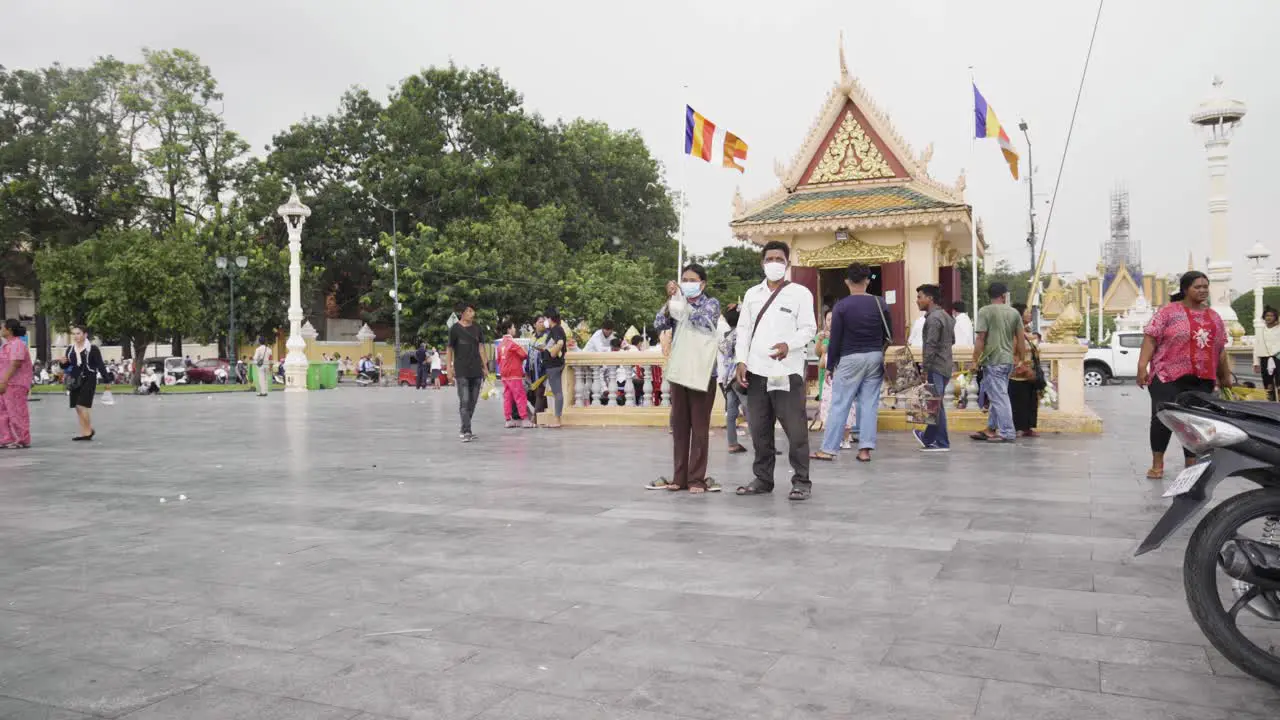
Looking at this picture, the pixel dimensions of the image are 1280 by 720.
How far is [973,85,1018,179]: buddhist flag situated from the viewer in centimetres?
1842

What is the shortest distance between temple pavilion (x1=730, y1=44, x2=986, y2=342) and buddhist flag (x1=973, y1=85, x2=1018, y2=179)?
0.96 m

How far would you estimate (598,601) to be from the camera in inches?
170

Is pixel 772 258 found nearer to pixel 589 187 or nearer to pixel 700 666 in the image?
pixel 700 666

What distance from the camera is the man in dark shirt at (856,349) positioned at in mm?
9234

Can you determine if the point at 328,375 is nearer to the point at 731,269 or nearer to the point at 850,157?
the point at 850,157

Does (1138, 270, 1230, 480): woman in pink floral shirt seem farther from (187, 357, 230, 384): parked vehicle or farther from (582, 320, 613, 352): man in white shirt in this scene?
(187, 357, 230, 384): parked vehicle

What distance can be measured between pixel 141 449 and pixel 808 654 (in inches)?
423

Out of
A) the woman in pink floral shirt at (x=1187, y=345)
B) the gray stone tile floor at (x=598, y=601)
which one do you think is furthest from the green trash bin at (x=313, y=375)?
the woman in pink floral shirt at (x=1187, y=345)

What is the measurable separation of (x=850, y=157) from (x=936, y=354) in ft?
34.6

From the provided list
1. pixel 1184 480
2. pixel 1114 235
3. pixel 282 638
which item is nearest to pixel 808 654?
pixel 1184 480

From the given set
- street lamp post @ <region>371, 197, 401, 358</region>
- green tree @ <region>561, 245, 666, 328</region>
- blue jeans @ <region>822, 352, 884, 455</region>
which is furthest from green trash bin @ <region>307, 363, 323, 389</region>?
blue jeans @ <region>822, 352, 884, 455</region>

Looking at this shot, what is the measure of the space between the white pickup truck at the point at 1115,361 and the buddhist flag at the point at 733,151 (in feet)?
52.8

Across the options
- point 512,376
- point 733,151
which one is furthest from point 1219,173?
point 512,376

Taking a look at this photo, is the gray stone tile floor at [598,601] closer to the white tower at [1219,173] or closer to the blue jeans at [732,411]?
the blue jeans at [732,411]
